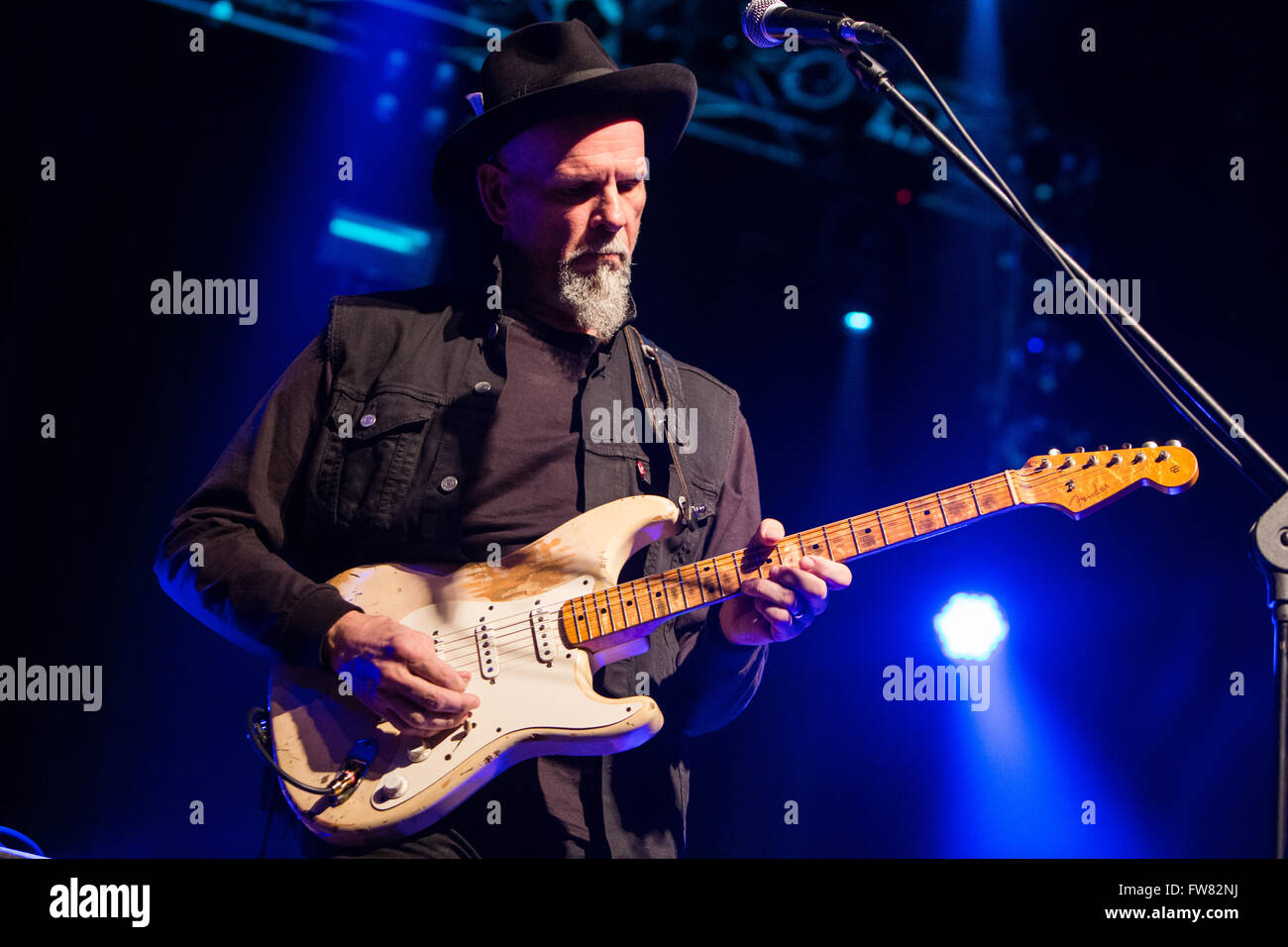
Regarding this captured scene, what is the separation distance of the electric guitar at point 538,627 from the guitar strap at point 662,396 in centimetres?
19

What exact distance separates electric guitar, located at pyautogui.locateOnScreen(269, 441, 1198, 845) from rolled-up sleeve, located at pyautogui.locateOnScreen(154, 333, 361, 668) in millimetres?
118

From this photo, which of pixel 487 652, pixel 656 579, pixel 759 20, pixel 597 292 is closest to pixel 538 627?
pixel 487 652

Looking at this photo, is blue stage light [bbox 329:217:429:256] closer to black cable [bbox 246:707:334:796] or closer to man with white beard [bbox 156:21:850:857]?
man with white beard [bbox 156:21:850:857]

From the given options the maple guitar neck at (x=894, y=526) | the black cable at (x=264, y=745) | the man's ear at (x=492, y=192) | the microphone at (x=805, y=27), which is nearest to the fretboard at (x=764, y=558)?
the maple guitar neck at (x=894, y=526)

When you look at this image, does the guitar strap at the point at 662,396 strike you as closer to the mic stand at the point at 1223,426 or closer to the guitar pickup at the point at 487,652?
the guitar pickup at the point at 487,652

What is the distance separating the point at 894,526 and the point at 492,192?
4.75 ft

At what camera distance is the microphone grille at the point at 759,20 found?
2.21 metres

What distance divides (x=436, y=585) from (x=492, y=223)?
3.76 ft

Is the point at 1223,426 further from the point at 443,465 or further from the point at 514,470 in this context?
the point at 443,465

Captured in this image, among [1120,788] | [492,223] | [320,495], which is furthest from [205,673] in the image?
[1120,788]

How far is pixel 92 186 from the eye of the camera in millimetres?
3264

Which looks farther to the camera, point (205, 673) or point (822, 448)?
point (822, 448)

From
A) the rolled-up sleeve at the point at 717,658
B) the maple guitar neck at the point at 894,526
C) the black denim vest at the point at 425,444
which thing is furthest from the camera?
the rolled-up sleeve at the point at 717,658
